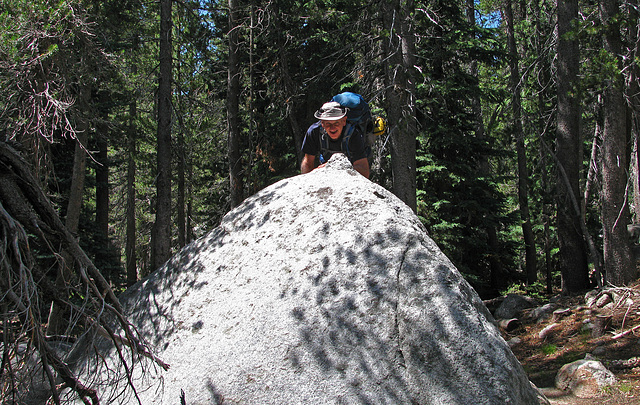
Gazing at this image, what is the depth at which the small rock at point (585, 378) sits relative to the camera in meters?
5.50

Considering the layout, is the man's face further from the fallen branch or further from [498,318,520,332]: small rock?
[498,318,520,332]: small rock

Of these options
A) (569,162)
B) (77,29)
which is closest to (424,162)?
(569,162)

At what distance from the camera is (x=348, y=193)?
13.7 feet

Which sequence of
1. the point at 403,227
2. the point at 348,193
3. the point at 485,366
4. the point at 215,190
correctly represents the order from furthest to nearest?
the point at 215,190 < the point at 348,193 < the point at 403,227 < the point at 485,366

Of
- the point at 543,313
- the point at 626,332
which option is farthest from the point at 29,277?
the point at 543,313

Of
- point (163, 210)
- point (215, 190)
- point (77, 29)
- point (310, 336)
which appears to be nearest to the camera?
point (310, 336)

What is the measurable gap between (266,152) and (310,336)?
1171 cm

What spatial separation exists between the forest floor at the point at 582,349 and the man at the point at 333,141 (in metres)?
3.63

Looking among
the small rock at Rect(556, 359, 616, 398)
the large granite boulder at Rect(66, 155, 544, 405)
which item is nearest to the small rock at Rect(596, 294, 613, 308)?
the small rock at Rect(556, 359, 616, 398)

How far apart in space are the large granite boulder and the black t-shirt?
1365 millimetres

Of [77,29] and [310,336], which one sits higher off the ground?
[77,29]

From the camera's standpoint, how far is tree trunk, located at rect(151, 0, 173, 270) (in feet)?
37.7

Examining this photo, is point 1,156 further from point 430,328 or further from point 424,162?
point 424,162

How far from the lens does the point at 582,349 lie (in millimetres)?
7145
